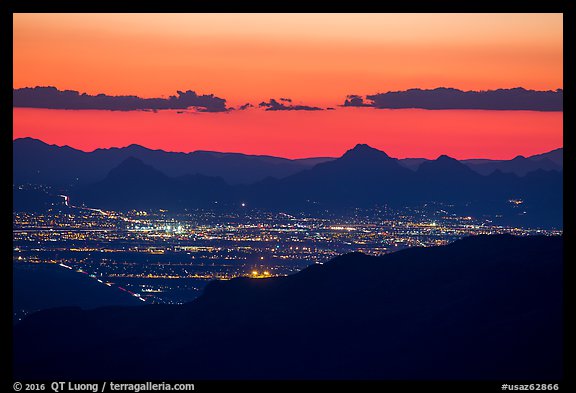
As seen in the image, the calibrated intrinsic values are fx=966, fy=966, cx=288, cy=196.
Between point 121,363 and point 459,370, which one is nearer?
point 459,370

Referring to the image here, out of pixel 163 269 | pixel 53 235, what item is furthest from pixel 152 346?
pixel 53 235

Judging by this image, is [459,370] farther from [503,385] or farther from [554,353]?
[503,385]

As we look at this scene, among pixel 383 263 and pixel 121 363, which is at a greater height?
pixel 383 263

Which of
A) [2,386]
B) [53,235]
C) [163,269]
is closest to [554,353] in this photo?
[2,386]
